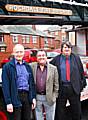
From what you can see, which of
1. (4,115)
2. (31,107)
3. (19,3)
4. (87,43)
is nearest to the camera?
(31,107)

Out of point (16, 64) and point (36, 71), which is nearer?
point (16, 64)

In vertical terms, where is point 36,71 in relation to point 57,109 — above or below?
above

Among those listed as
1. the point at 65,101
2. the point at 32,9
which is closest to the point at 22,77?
the point at 65,101

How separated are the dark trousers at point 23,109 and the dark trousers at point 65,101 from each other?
2.57ft

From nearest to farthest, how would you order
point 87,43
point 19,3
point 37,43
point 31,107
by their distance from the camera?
point 31,107, point 19,3, point 87,43, point 37,43

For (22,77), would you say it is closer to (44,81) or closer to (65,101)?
(44,81)

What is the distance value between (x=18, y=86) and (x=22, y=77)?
0.42ft

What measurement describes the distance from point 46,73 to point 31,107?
52 cm

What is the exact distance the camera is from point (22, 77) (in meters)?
4.05

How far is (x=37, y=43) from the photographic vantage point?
39.6 m

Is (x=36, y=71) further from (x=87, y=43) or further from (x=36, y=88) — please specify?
(x=87, y=43)

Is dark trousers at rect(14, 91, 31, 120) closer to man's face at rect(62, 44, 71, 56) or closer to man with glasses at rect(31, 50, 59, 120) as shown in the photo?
man with glasses at rect(31, 50, 59, 120)

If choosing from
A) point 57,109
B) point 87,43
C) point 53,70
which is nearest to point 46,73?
point 53,70

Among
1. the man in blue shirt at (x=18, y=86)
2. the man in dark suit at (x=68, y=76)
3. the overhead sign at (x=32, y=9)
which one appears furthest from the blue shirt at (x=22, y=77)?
the overhead sign at (x=32, y=9)
